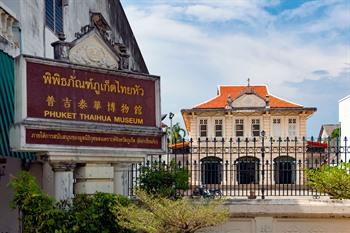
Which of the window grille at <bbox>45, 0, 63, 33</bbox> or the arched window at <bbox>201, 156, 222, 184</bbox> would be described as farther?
the window grille at <bbox>45, 0, 63, 33</bbox>

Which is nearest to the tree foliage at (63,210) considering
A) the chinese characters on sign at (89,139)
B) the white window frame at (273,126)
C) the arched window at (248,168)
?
the chinese characters on sign at (89,139)

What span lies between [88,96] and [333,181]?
493 centimetres

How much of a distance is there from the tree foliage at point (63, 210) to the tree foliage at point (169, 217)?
260mm

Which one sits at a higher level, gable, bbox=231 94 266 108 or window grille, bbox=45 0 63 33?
window grille, bbox=45 0 63 33

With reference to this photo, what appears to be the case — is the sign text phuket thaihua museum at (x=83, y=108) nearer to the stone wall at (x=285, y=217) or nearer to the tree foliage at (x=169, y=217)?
the tree foliage at (x=169, y=217)

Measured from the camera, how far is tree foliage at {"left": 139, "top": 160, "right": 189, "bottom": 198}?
33.6 ft

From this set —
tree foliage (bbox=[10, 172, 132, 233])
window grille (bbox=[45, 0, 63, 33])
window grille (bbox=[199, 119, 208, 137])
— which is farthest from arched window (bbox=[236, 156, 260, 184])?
window grille (bbox=[199, 119, 208, 137])

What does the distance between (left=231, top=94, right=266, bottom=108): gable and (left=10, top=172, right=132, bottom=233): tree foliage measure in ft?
105

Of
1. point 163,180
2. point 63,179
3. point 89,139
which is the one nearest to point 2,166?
point 63,179

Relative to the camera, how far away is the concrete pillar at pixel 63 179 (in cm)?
855

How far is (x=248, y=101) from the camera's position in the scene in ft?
133

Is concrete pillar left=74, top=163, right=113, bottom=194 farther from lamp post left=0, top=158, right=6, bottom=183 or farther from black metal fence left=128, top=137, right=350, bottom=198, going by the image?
lamp post left=0, top=158, right=6, bottom=183

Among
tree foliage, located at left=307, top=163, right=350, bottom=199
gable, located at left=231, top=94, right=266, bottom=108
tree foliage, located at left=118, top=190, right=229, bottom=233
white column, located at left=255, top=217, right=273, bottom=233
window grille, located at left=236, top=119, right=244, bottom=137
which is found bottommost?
white column, located at left=255, top=217, right=273, bottom=233

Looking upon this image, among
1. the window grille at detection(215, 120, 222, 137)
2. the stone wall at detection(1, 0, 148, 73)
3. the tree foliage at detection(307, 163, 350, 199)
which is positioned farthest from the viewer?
the window grille at detection(215, 120, 222, 137)
